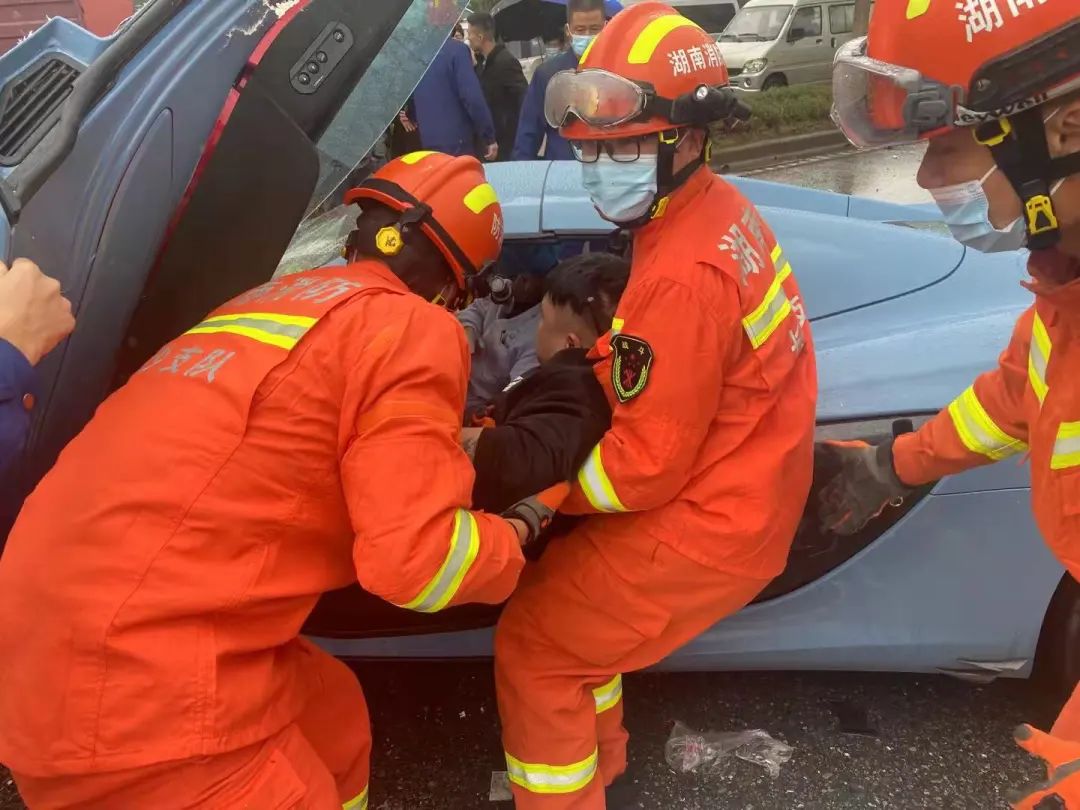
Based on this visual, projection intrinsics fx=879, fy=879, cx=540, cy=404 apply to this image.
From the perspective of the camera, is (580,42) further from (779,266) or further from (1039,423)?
(1039,423)

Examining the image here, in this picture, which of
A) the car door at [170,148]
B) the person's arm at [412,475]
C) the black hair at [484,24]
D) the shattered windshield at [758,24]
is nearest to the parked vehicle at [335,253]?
the car door at [170,148]

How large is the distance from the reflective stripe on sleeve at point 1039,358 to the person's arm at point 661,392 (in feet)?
1.65

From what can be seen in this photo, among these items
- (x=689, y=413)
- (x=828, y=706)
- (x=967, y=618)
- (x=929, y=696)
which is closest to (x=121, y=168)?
(x=689, y=413)

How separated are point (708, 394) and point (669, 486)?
0.66ft

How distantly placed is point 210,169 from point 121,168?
0.17 m

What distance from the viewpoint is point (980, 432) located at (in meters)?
1.73

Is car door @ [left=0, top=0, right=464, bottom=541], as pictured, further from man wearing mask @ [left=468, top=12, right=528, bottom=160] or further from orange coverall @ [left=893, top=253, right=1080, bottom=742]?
man wearing mask @ [left=468, top=12, right=528, bottom=160]

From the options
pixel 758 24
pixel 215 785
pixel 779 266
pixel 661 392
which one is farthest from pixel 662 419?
pixel 758 24

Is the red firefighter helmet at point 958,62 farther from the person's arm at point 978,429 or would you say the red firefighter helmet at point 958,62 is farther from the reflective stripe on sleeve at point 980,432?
the reflective stripe on sleeve at point 980,432

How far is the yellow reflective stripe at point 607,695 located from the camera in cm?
201

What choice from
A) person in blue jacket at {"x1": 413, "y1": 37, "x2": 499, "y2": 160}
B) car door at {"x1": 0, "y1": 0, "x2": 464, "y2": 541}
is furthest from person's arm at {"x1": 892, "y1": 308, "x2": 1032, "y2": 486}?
person in blue jacket at {"x1": 413, "y1": 37, "x2": 499, "y2": 160}

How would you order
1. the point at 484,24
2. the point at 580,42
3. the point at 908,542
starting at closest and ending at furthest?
the point at 908,542
the point at 580,42
the point at 484,24

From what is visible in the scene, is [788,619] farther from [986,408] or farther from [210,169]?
[210,169]

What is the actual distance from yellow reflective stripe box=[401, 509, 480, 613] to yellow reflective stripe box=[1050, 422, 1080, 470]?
2.99 feet
